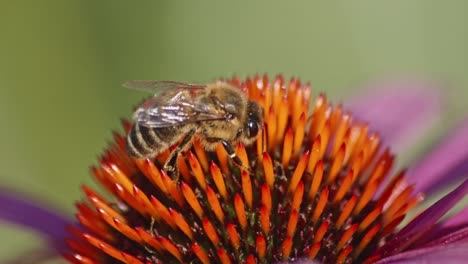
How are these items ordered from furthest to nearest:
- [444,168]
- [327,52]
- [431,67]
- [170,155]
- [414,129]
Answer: [327,52]
[431,67]
[414,129]
[444,168]
[170,155]

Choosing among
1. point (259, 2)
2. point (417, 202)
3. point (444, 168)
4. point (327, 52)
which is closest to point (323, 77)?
point (327, 52)

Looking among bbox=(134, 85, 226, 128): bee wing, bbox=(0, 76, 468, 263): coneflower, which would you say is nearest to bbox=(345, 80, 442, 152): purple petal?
bbox=(0, 76, 468, 263): coneflower

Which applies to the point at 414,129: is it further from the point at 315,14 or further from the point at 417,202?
the point at 315,14

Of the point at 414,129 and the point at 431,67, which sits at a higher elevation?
the point at 431,67

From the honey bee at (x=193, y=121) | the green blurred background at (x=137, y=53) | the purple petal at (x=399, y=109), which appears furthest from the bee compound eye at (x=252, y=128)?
the green blurred background at (x=137, y=53)

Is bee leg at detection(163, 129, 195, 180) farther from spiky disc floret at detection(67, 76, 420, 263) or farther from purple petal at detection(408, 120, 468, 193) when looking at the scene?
purple petal at detection(408, 120, 468, 193)

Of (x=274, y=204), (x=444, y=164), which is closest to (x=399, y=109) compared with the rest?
(x=444, y=164)

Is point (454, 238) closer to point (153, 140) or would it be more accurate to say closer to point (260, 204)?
point (260, 204)
